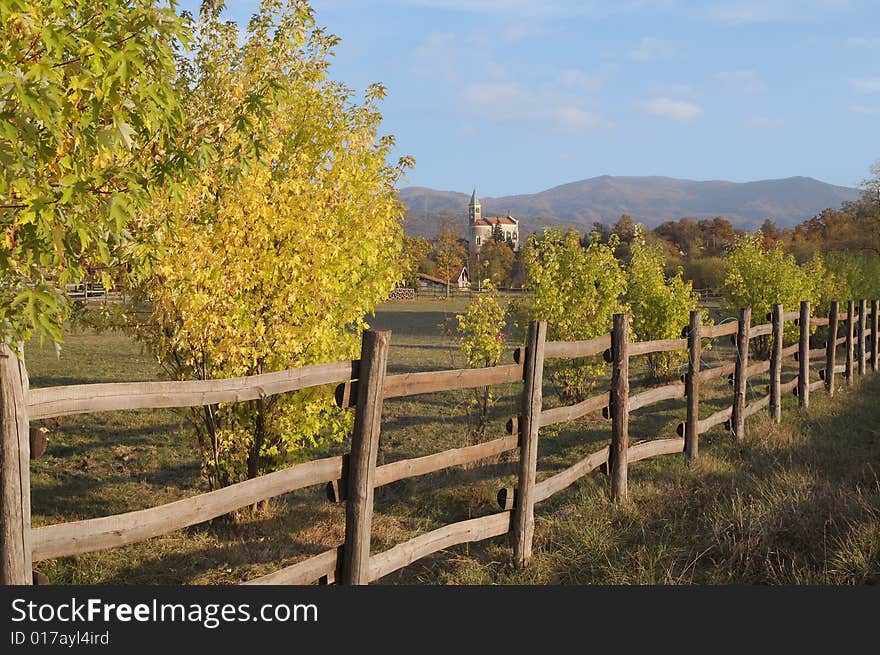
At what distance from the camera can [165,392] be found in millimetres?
4109

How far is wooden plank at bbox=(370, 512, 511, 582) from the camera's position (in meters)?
5.23

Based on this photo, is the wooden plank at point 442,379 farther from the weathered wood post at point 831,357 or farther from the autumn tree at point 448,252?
the autumn tree at point 448,252

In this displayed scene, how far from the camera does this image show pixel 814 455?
869cm

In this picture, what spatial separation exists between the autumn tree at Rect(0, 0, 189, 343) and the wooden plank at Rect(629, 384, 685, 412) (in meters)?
5.65

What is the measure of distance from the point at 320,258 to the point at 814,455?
619 centimetres

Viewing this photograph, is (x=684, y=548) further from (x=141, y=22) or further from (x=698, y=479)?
(x=141, y=22)

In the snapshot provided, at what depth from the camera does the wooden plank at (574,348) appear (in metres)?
6.84

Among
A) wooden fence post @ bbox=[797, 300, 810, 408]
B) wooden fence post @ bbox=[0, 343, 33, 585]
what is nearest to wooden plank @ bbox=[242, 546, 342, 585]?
wooden fence post @ bbox=[0, 343, 33, 585]

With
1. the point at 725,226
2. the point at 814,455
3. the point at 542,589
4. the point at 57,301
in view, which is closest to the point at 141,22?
the point at 57,301

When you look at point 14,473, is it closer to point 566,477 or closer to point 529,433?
point 529,433

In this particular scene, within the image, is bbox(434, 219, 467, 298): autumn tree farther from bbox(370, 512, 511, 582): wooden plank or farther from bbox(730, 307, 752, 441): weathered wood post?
bbox(370, 512, 511, 582): wooden plank

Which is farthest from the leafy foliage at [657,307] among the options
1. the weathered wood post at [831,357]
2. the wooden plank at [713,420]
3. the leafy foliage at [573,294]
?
the wooden plank at [713,420]

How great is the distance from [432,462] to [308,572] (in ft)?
4.33

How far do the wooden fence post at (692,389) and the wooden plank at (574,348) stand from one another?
2.11 metres
